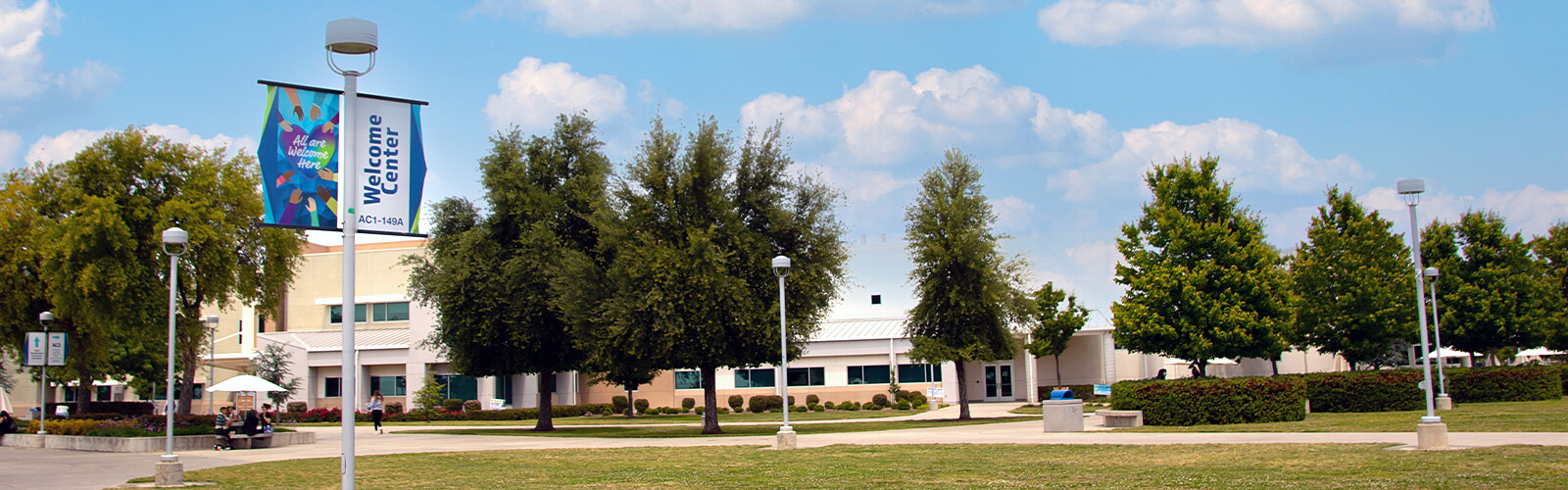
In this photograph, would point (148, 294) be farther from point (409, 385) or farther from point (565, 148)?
point (409, 385)

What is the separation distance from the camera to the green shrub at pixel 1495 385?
33812 mm

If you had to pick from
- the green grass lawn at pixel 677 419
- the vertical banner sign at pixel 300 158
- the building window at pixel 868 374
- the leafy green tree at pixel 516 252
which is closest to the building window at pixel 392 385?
the green grass lawn at pixel 677 419

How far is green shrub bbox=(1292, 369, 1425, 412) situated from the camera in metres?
29.5

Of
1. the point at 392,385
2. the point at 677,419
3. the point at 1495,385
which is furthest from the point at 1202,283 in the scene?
the point at 392,385

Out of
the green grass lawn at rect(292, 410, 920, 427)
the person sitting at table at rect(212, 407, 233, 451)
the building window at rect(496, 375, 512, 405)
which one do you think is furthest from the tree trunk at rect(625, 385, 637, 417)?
the person sitting at table at rect(212, 407, 233, 451)

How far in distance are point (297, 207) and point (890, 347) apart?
4641 centimetres

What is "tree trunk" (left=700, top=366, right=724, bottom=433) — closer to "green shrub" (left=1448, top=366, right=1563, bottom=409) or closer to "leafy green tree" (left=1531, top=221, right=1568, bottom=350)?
"green shrub" (left=1448, top=366, right=1563, bottom=409)

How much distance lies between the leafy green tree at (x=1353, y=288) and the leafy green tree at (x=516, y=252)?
2151 centimetres

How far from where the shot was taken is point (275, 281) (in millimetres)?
30891

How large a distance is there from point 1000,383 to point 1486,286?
23.5 meters

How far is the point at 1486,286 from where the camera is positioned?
→ 124ft

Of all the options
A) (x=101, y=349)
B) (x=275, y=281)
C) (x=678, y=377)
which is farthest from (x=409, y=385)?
(x=275, y=281)

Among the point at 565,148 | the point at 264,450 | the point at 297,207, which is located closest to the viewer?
the point at 297,207

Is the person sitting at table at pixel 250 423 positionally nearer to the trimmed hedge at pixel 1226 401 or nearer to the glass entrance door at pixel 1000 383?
the trimmed hedge at pixel 1226 401
